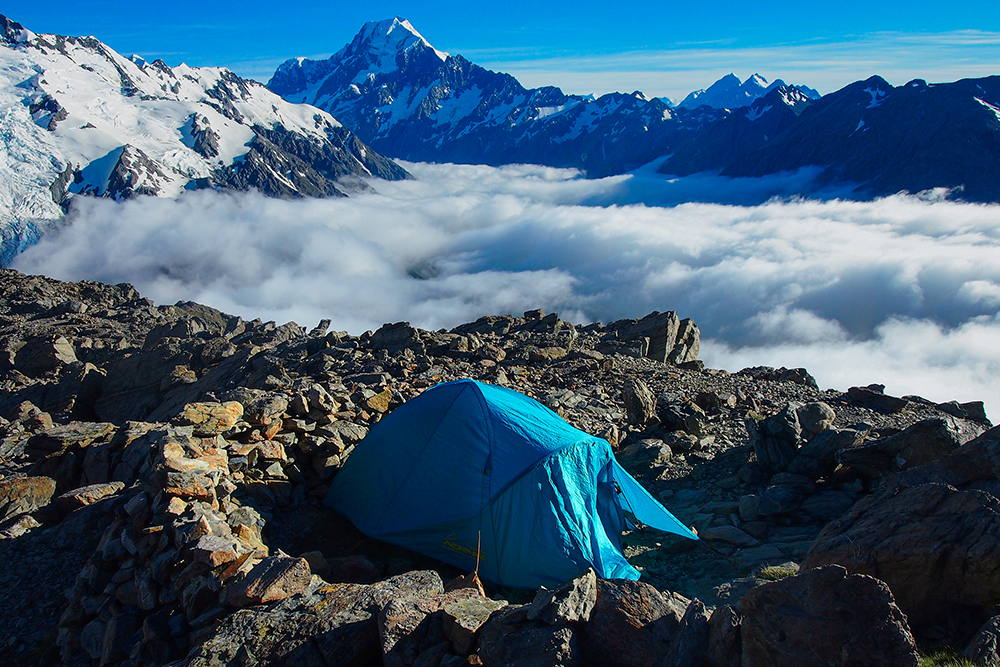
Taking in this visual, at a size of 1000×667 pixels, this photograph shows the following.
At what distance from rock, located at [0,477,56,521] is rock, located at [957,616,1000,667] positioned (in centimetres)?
1412

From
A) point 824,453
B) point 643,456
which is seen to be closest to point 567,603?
point 824,453

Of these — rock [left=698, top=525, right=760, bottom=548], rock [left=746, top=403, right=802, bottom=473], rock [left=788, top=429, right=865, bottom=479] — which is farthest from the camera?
rock [left=746, top=403, right=802, bottom=473]

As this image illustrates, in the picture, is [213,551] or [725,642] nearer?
[725,642]

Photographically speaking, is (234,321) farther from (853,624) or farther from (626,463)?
(853,624)

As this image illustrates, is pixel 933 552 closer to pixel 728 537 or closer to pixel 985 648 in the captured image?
pixel 985 648

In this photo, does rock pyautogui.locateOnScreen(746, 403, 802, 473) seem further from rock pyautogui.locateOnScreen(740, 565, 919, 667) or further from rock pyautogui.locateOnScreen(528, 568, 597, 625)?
rock pyautogui.locateOnScreen(740, 565, 919, 667)

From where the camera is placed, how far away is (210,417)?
12992mm

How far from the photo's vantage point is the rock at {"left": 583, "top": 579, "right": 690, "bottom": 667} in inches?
215

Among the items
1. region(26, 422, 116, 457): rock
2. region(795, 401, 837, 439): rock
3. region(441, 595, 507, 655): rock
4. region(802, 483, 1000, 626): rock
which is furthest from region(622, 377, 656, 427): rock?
region(26, 422, 116, 457): rock

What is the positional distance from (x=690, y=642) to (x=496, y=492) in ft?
18.8

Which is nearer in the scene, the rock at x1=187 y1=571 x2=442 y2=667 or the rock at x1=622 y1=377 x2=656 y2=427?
the rock at x1=187 y1=571 x2=442 y2=667

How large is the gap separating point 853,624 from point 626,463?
10780mm

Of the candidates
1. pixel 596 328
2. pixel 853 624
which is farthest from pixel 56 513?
pixel 596 328

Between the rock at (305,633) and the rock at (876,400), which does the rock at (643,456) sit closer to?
the rock at (305,633)
